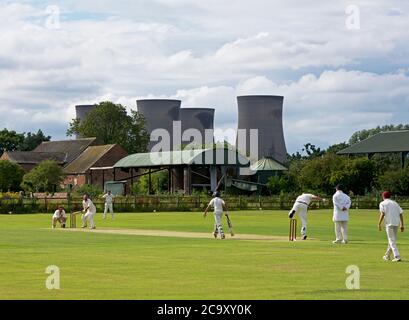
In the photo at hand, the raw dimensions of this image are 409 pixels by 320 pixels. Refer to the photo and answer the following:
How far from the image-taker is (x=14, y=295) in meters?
17.1

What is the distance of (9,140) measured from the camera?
18300 centimetres

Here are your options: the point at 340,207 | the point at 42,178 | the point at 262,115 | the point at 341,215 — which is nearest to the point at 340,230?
the point at 341,215

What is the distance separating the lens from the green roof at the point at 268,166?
132 metres

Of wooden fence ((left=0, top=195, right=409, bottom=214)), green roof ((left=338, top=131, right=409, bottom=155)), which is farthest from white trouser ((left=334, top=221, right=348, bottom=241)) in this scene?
green roof ((left=338, top=131, right=409, bottom=155))

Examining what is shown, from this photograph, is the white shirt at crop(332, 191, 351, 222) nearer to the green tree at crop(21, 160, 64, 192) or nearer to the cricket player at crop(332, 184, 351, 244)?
the cricket player at crop(332, 184, 351, 244)

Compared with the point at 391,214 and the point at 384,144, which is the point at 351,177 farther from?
the point at 391,214

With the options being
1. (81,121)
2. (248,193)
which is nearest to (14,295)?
(248,193)

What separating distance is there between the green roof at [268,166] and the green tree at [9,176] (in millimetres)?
30865

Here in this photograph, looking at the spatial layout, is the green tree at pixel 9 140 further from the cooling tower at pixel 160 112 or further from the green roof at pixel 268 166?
the green roof at pixel 268 166

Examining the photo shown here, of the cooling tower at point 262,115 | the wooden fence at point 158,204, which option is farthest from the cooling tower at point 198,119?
the wooden fence at point 158,204

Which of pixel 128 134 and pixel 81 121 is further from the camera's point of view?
pixel 81 121
